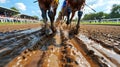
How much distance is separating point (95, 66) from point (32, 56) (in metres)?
1.46

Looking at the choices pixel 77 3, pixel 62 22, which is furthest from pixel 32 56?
pixel 62 22

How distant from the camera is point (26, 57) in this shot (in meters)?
4.23

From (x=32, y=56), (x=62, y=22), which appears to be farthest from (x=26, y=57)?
(x=62, y=22)

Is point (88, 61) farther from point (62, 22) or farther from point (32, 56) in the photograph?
point (62, 22)

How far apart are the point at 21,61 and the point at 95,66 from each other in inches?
55.3

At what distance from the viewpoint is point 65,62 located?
3688mm

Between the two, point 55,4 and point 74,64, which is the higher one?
point 55,4

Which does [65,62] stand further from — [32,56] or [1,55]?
[1,55]

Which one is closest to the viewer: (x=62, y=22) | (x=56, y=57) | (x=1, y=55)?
(x=56, y=57)

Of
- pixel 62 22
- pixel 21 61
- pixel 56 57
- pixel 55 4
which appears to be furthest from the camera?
pixel 62 22

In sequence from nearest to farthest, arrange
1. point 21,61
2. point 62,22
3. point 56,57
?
point 21,61
point 56,57
point 62,22

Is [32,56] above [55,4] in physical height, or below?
below

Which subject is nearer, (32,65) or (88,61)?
(32,65)

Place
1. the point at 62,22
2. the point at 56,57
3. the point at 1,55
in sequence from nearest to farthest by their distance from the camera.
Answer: the point at 56,57, the point at 1,55, the point at 62,22
